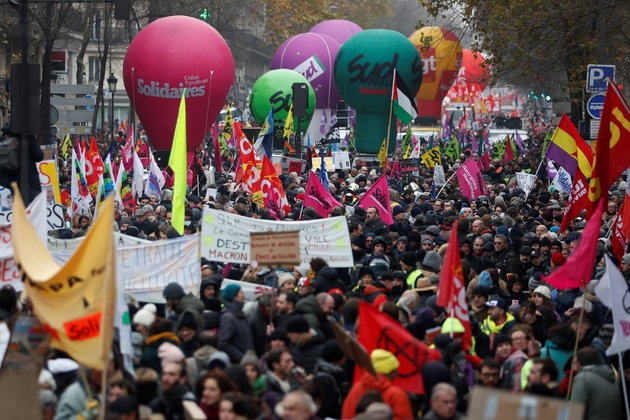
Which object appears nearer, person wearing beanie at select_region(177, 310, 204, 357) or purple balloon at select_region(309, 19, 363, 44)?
person wearing beanie at select_region(177, 310, 204, 357)

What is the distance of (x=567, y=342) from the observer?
8.95m

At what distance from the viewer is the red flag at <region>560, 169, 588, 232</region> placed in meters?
13.8

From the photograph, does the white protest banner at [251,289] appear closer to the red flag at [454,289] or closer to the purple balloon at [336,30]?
the red flag at [454,289]

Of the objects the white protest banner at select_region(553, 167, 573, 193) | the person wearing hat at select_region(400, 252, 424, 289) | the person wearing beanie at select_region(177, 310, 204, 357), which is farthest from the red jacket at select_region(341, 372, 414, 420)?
the white protest banner at select_region(553, 167, 573, 193)

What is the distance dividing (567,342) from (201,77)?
1981cm

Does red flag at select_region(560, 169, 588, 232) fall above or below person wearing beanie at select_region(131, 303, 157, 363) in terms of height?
above

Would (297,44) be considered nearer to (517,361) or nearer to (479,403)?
(517,361)

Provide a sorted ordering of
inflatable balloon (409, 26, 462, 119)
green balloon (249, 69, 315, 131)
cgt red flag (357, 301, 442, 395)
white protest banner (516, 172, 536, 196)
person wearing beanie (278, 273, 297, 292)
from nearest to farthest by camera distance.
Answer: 1. cgt red flag (357, 301, 442, 395)
2. person wearing beanie (278, 273, 297, 292)
3. white protest banner (516, 172, 536, 196)
4. green balloon (249, 69, 315, 131)
5. inflatable balloon (409, 26, 462, 119)

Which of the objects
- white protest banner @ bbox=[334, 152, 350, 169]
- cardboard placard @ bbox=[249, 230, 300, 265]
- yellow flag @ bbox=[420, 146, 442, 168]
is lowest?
white protest banner @ bbox=[334, 152, 350, 169]

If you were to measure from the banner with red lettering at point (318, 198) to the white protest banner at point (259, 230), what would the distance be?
4398 mm

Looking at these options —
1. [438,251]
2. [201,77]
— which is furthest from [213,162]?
[438,251]

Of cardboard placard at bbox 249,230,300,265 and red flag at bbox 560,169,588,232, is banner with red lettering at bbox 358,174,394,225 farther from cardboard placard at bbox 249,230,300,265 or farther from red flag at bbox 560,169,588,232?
cardboard placard at bbox 249,230,300,265

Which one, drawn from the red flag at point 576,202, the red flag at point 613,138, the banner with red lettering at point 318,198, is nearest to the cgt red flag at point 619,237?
the red flag at point 613,138

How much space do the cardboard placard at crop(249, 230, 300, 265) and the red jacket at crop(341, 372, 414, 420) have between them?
2605 mm
